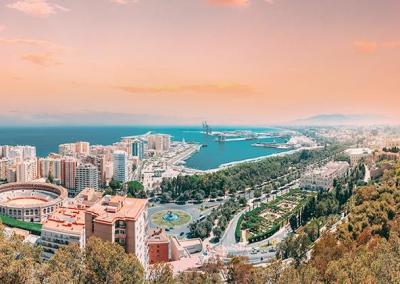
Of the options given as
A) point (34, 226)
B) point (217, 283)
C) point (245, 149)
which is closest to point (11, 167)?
point (34, 226)

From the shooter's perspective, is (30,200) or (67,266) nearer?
(67,266)

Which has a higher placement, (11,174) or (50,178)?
(11,174)

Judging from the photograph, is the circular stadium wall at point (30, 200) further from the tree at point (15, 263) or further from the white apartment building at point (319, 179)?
the white apartment building at point (319, 179)

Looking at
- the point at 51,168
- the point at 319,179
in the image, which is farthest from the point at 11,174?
the point at 319,179

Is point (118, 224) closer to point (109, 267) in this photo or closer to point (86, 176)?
point (109, 267)

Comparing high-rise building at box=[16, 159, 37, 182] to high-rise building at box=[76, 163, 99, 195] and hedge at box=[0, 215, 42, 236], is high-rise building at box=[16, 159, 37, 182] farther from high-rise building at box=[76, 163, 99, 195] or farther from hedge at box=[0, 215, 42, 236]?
hedge at box=[0, 215, 42, 236]

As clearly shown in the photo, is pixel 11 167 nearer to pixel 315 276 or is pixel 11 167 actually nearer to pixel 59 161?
pixel 59 161
